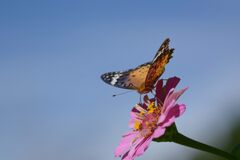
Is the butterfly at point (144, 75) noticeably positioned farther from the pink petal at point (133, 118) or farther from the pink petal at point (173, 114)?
the pink petal at point (173, 114)

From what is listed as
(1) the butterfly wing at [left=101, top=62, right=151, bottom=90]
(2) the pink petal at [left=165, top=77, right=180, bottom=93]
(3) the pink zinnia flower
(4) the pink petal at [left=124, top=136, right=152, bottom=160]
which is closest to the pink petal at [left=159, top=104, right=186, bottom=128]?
(3) the pink zinnia flower

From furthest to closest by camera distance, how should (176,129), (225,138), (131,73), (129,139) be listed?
(225,138) → (131,73) → (129,139) → (176,129)

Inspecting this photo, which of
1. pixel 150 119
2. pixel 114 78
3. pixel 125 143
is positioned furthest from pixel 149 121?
pixel 114 78

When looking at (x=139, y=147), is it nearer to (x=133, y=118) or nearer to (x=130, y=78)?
(x=133, y=118)

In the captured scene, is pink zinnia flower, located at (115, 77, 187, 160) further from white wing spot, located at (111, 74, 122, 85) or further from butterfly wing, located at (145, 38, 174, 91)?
white wing spot, located at (111, 74, 122, 85)

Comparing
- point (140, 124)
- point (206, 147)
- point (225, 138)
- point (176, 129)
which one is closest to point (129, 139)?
point (140, 124)

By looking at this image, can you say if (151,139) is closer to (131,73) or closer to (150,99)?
(150,99)

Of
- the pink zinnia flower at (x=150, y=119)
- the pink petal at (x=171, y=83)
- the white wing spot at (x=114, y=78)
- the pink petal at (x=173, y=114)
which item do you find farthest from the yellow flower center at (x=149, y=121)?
the white wing spot at (x=114, y=78)
